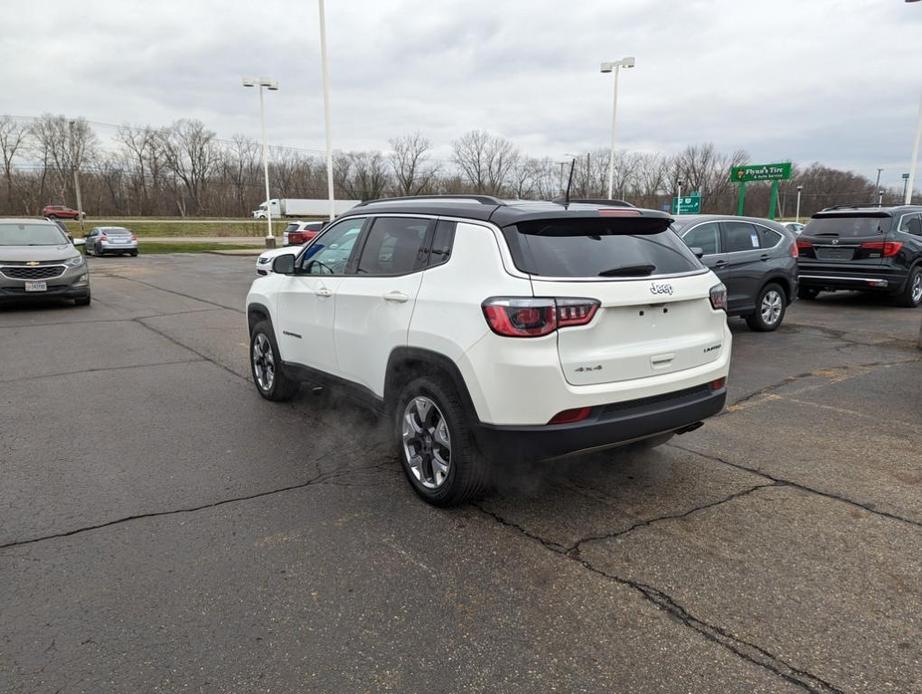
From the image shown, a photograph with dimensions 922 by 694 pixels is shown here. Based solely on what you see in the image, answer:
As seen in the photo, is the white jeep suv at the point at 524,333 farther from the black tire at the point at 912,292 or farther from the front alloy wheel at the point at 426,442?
the black tire at the point at 912,292

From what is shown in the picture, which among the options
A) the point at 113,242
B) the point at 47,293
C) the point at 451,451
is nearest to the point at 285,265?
the point at 451,451

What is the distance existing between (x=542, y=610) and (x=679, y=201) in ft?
168

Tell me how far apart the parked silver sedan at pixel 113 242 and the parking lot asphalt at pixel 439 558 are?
2650 cm

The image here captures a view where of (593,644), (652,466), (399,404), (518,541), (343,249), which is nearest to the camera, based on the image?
(593,644)

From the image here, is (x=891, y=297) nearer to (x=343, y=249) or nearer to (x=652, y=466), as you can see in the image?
(x=652, y=466)

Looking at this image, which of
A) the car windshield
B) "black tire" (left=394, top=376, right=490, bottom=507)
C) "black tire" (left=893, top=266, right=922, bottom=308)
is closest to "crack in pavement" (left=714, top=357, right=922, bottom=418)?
"black tire" (left=394, top=376, right=490, bottom=507)

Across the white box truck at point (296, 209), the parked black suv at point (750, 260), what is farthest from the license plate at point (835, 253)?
the white box truck at point (296, 209)

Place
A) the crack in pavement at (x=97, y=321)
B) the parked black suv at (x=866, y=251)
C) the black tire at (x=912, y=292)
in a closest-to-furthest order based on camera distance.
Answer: the crack in pavement at (x=97, y=321) < the parked black suv at (x=866, y=251) < the black tire at (x=912, y=292)

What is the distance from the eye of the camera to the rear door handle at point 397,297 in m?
3.91

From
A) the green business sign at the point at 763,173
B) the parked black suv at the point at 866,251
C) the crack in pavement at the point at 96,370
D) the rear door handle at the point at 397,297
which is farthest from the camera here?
the green business sign at the point at 763,173

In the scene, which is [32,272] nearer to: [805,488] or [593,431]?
[593,431]

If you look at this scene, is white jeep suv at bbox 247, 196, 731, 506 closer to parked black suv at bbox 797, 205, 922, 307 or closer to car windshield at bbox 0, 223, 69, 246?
parked black suv at bbox 797, 205, 922, 307

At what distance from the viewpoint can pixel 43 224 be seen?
12.7 meters

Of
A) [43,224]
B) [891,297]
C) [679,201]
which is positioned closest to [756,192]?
[679,201]
